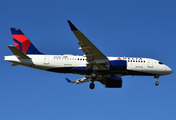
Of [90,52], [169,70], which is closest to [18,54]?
[90,52]

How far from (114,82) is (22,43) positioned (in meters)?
15.0

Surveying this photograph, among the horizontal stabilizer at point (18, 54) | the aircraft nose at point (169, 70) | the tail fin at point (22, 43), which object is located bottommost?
the aircraft nose at point (169, 70)

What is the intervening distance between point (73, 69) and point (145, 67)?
10.3m

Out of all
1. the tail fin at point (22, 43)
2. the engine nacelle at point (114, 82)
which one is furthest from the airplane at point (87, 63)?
the engine nacelle at point (114, 82)

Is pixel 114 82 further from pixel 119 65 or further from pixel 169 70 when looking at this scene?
pixel 169 70

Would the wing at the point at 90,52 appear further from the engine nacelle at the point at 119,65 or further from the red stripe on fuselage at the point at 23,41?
the red stripe on fuselage at the point at 23,41

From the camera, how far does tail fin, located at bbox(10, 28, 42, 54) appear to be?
42.0 metres

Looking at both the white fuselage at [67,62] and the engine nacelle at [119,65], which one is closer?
the engine nacelle at [119,65]

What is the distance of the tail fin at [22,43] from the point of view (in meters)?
42.0

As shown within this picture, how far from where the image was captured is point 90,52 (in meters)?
37.1

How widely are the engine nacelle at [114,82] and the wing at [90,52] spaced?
17.7 ft

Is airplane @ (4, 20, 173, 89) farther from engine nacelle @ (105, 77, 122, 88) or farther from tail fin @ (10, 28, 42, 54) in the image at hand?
engine nacelle @ (105, 77, 122, 88)

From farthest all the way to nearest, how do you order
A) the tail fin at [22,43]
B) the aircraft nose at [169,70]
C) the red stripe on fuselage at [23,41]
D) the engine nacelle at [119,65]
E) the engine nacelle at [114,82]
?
1. the engine nacelle at [114,82]
2. the red stripe on fuselage at [23,41]
3. the aircraft nose at [169,70]
4. the tail fin at [22,43]
5. the engine nacelle at [119,65]

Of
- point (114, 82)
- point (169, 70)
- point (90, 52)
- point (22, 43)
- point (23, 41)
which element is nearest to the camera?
point (90, 52)
